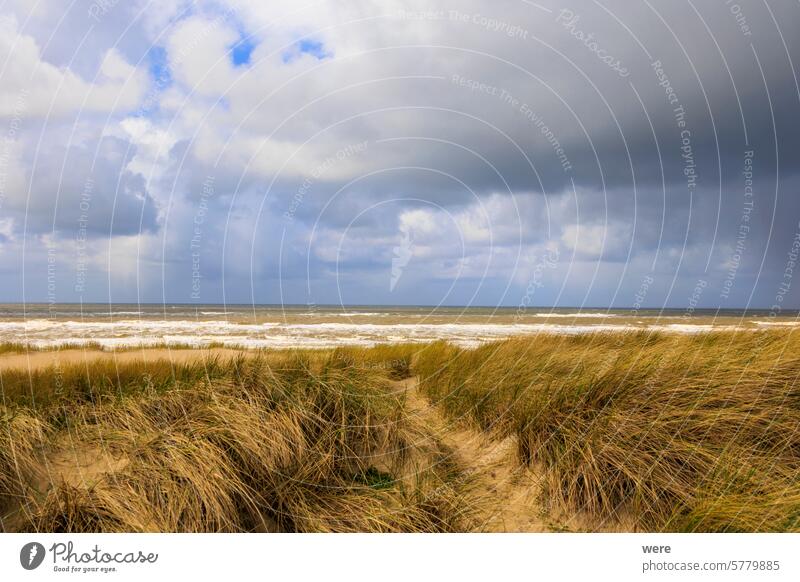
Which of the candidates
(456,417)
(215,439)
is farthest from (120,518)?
(456,417)

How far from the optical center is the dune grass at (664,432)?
425cm

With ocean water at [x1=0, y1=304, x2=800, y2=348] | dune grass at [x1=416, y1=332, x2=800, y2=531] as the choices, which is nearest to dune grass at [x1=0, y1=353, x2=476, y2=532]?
dune grass at [x1=416, y1=332, x2=800, y2=531]

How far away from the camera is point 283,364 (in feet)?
21.9

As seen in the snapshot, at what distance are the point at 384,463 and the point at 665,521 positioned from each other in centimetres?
269

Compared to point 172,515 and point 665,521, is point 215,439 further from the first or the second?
point 665,521
